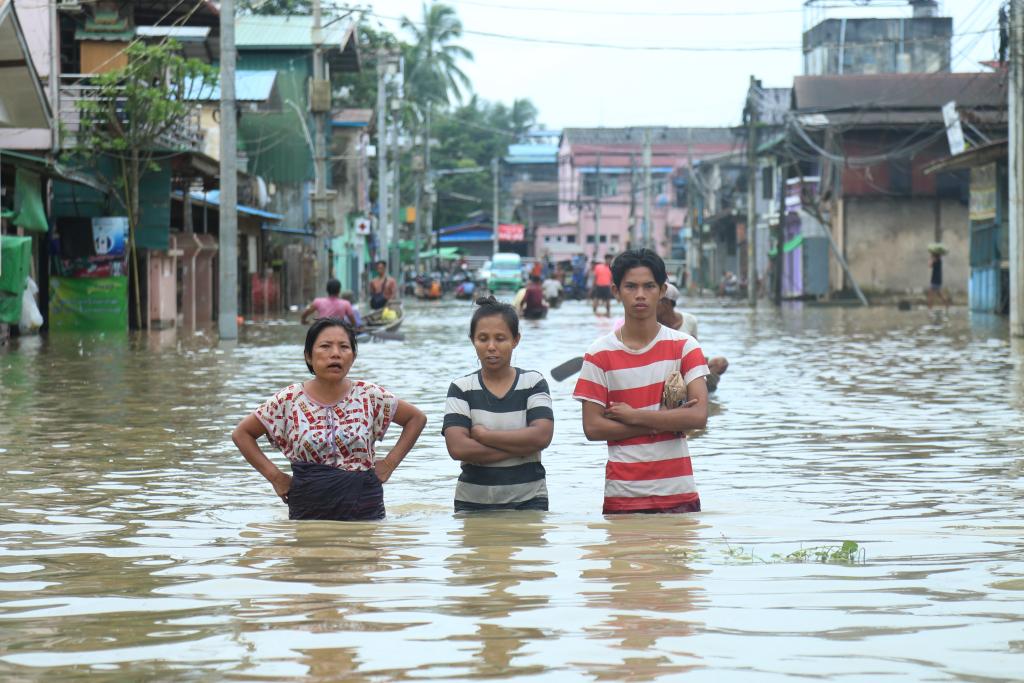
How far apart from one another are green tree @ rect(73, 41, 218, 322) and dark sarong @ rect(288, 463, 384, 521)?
24477mm

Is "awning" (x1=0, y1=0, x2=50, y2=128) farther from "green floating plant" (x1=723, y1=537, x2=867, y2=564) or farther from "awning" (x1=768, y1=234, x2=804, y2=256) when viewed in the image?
"awning" (x1=768, y1=234, x2=804, y2=256)

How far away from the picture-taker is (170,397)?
16344 mm

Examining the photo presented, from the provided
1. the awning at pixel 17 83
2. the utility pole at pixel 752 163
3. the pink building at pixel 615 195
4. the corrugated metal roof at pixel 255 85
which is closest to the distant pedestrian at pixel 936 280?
the utility pole at pixel 752 163

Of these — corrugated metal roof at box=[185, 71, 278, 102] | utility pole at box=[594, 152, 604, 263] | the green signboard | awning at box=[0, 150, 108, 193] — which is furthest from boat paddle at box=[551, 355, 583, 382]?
utility pole at box=[594, 152, 604, 263]

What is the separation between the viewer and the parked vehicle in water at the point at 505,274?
68.3 m

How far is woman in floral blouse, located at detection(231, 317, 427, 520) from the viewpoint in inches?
276

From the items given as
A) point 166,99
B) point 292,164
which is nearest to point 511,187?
point 292,164

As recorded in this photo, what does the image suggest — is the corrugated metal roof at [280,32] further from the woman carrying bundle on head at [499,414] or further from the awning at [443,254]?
the woman carrying bundle on head at [499,414]

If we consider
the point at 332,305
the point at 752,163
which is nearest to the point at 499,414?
the point at 332,305

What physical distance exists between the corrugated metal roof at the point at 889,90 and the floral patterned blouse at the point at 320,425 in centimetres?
5211

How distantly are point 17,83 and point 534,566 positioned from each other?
19.5 m

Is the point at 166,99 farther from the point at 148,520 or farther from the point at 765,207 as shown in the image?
the point at 765,207

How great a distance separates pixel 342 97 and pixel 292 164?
20.8 metres

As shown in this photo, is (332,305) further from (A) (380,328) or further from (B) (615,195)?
(B) (615,195)
